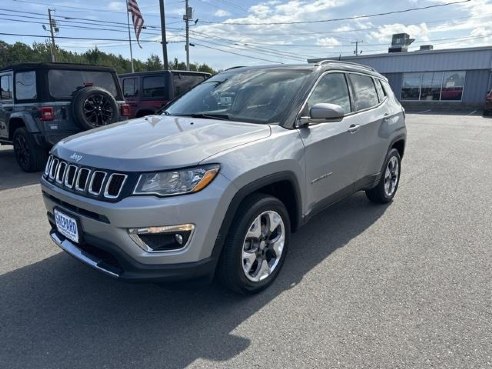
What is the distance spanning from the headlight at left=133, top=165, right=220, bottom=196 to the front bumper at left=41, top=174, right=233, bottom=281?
0.04m

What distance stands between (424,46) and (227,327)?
1561 inches

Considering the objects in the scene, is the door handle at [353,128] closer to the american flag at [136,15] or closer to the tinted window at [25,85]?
the tinted window at [25,85]

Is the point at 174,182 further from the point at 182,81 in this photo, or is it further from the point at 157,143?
the point at 182,81

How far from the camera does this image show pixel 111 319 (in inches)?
109

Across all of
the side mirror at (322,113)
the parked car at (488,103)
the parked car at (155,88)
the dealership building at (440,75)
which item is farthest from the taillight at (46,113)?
the dealership building at (440,75)

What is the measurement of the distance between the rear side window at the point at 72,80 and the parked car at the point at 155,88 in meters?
2.10

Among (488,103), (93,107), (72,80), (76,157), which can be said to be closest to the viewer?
(76,157)

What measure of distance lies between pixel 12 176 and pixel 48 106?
1556mm

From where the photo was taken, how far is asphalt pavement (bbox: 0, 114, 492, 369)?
2391 millimetres

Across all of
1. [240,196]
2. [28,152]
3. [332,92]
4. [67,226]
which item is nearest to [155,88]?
[28,152]

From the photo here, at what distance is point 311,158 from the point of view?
3326 mm

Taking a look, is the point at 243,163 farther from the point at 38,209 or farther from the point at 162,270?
the point at 38,209

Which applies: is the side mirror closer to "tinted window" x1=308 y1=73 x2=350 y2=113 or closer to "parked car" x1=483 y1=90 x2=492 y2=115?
"tinted window" x1=308 y1=73 x2=350 y2=113

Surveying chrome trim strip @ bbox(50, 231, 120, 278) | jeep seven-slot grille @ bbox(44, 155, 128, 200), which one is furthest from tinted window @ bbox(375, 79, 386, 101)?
chrome trim strip @ bbox(50, 231, 120, 278)
